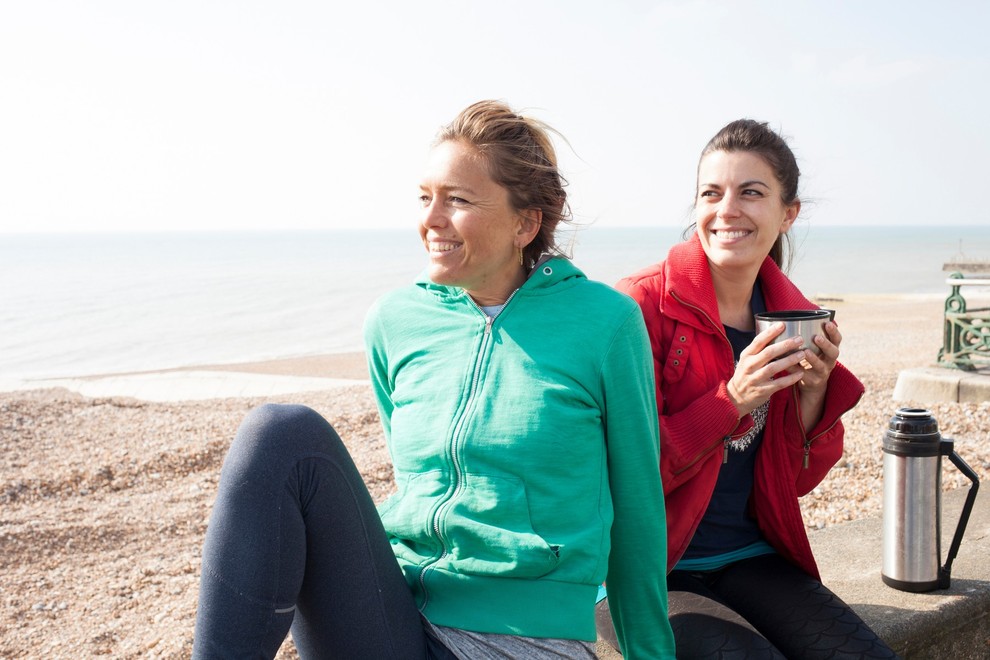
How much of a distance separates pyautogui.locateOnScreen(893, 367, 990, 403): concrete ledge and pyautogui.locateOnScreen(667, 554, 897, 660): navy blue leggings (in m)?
6.07

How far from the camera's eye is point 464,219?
2.21 metres

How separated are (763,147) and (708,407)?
0.87m

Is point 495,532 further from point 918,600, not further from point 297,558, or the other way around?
point 918,600

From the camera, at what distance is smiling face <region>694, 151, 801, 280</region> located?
2.80m

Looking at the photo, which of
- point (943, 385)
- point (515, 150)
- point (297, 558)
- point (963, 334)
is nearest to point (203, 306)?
point (963, 334)

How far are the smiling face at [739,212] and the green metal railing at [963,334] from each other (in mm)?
6372

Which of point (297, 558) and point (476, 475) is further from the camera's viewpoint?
point (476, 475)

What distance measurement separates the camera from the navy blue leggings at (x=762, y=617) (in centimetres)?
235

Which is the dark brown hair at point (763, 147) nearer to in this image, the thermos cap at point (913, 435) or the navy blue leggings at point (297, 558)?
the thermos cap at point (913, 435)

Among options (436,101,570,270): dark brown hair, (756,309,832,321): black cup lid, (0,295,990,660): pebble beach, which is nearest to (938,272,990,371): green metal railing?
(0,295,990,660): pebble beach

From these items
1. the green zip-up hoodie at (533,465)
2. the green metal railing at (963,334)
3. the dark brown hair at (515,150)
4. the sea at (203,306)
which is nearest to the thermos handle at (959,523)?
the green zip-up hoodie at (533,465)

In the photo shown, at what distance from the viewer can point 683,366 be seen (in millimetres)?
2650

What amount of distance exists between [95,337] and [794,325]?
31.2m

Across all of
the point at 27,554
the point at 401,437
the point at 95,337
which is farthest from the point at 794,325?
the point at 95,337
